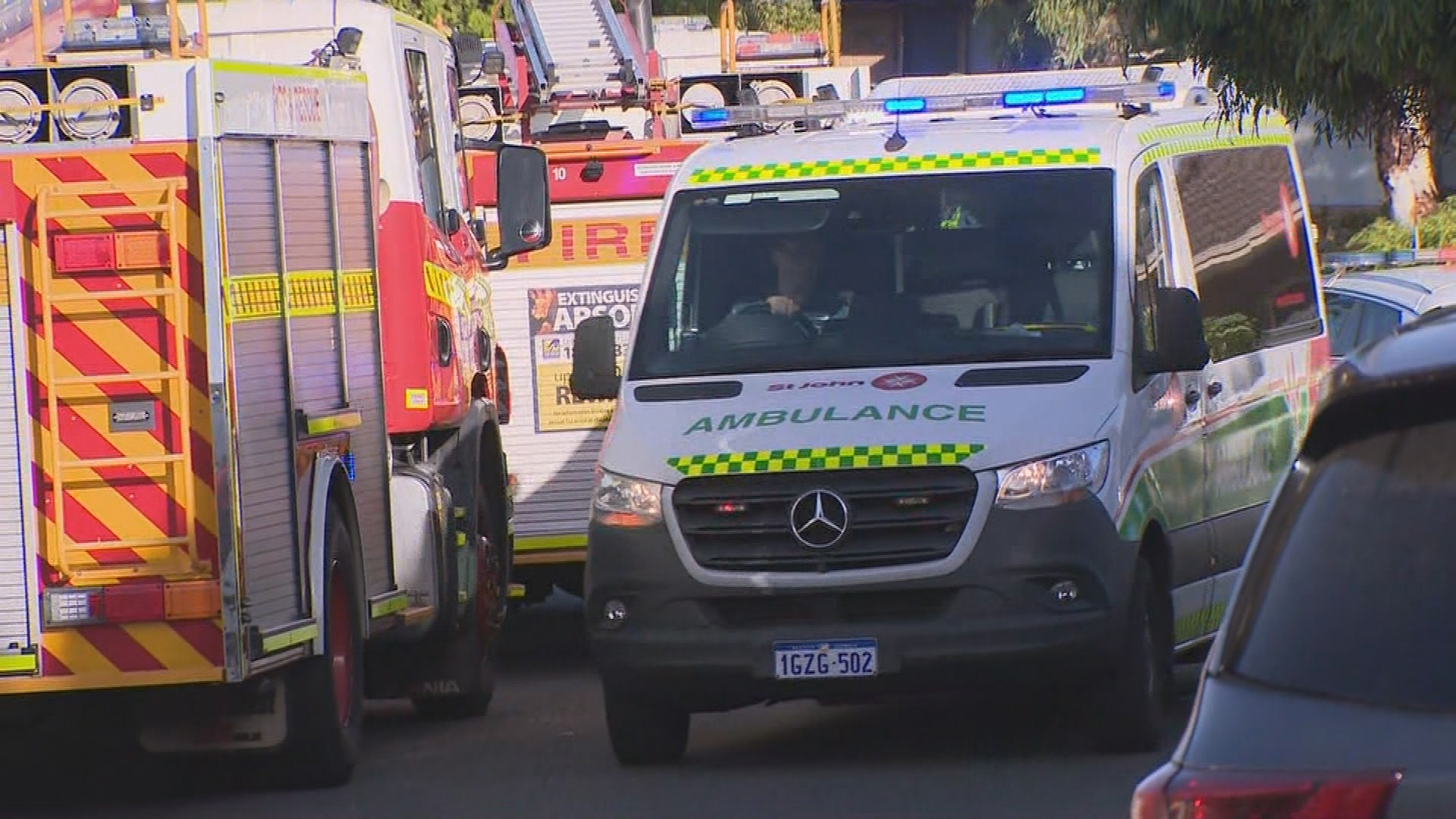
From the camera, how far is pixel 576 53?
1733 centimetres

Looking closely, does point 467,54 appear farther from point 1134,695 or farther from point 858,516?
point 1134,695

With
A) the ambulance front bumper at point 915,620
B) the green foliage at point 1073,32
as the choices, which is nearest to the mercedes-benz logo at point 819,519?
the ambulance front bumper at point 915,620

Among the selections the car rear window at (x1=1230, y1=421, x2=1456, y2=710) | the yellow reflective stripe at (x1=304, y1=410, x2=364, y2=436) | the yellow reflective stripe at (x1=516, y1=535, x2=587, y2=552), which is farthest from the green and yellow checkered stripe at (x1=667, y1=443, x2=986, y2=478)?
the car rear window at (x1=1230, y1=421, x2=1456, y2=710)

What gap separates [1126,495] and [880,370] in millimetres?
1071

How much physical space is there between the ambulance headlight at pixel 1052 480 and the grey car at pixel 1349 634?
541 cm

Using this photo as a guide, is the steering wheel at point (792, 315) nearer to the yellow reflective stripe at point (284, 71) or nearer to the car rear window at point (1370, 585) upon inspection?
the yellow reflective stripe at point (284, 71)

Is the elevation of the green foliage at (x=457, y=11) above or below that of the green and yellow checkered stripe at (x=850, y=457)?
above

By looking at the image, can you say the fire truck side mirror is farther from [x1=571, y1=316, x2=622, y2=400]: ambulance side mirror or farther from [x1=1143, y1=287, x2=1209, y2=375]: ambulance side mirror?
[x1=1143, y1=287, x2=1209, y2=375]: ambulance side mirror

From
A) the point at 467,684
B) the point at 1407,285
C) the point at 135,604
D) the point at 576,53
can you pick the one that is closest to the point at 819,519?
the point at 135,604

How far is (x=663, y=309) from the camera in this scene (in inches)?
404

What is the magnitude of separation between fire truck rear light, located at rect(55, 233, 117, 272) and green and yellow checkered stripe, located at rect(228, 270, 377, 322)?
0.40m

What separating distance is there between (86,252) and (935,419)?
9.85ft

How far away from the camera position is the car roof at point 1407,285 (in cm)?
1484

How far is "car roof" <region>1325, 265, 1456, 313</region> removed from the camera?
14836 mm
